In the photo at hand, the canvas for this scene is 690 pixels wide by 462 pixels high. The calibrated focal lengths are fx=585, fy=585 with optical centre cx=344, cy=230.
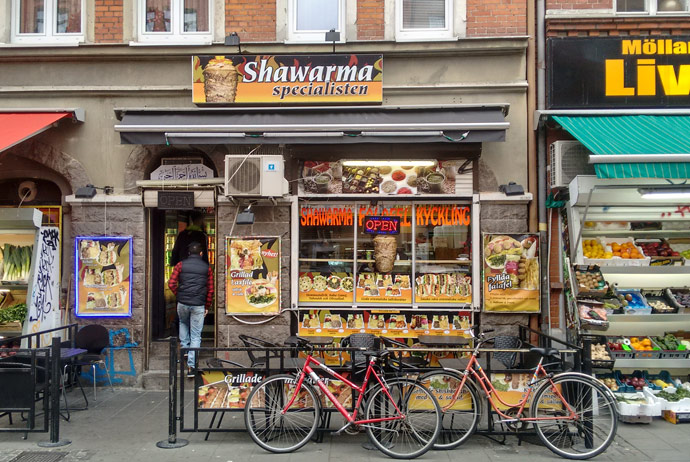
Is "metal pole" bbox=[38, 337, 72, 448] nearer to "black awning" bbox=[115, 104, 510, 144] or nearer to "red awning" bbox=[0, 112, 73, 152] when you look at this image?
"red awning" bbox=[0, 112, 73, 152]

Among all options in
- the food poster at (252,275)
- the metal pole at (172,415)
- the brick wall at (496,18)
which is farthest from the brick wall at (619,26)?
the metal pole at (172,415)

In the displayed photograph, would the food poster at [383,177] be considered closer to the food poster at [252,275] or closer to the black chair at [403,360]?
the food poster at [252,275]

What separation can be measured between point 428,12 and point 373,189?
2.93 meters

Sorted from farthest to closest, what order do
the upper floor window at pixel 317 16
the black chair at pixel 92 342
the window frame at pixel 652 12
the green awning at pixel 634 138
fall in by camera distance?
the upper floor window at pixel 317 16, the window frame at pixel 652 12, the black chair at pixel 92 342, the green awning at pixel 634 138

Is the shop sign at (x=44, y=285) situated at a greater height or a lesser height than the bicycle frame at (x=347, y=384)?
greater

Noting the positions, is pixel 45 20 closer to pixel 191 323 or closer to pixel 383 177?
pixel 191 323

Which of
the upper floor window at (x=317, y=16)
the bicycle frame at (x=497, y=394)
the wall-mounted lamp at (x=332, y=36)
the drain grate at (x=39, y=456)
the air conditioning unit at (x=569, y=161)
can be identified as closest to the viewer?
the drain grate at (x=39, y=456)

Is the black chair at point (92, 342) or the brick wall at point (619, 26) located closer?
the black chair at point (92, 342)

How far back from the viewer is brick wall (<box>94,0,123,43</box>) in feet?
29.7

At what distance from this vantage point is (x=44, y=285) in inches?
331

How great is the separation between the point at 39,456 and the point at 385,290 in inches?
195

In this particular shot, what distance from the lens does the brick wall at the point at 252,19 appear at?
9.02m

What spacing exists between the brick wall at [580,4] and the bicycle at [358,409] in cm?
596

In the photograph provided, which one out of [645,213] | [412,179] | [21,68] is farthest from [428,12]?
[21,68]
